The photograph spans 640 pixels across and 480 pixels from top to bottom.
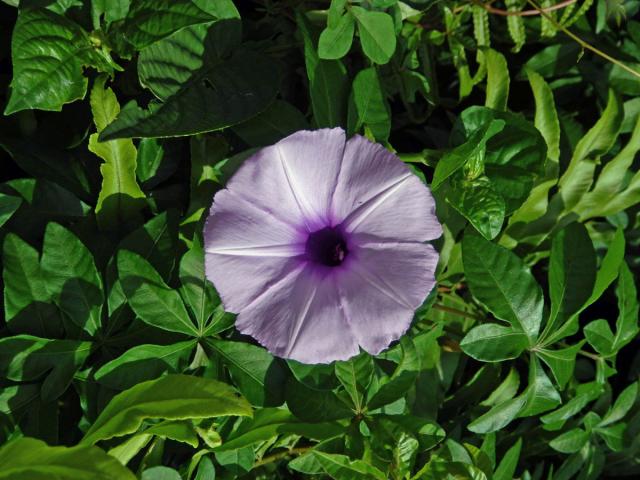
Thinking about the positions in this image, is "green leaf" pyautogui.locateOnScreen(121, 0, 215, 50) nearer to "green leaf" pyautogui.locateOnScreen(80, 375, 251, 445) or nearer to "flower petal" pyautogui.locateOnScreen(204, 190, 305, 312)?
"flower petal" pyautogui.locateOnScreen(204, 190, 305, 312)

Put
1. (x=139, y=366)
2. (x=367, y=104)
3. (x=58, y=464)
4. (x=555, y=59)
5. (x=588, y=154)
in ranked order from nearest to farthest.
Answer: (x=58, y=464) < (x=139, y=366) < (x=367, y=104) < (x=588, y=154) < (x=555, y=59)

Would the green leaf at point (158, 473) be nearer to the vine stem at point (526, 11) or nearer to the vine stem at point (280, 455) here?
the vine stem at point (280, 455)

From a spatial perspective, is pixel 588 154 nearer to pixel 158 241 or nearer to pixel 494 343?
pixel 494 343

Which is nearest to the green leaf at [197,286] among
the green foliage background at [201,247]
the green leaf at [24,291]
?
the green foliage background at [201,247]

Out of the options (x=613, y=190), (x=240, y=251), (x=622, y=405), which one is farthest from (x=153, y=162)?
(x=622, y=405)

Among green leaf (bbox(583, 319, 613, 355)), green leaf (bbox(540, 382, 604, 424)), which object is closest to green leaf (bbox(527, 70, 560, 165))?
green leaf (bbox(583, 319, 613, 355))

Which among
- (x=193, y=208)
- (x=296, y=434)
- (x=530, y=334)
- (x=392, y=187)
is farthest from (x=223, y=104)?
(x=530, y=334)

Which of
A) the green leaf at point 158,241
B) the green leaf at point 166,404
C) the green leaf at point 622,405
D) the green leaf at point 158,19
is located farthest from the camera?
the green leaf at point 622,405
